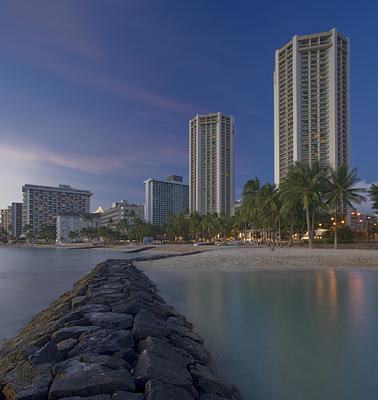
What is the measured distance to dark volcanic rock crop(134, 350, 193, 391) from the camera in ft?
15.2

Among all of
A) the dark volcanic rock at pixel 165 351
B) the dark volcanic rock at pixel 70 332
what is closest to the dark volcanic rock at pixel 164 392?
the dark volcanic rock at pixel 165 351

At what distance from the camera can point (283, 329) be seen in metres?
8.79

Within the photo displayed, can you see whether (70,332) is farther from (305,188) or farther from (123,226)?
(123,226)

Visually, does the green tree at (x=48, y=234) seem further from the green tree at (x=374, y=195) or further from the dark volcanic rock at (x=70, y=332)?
the dark volcanic rock at (x=70, y=332)

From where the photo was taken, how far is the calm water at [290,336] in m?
5.67

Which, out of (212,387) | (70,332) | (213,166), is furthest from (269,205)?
(213,166)

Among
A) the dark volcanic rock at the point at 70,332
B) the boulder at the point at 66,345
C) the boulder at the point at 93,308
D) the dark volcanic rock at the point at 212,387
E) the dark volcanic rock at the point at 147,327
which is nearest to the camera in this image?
the dark volcanic rock at the point at 212,387

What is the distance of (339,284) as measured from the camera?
658 inches

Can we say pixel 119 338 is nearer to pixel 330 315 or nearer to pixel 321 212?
pixel 330 315

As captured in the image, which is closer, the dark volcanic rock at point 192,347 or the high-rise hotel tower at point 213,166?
the dark volcanic rock at point 192,347

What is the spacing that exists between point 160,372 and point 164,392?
612 mm

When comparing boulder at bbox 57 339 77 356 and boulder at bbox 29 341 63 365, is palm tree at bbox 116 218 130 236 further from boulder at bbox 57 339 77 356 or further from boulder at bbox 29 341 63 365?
boulder at bbox 29 341 63 365

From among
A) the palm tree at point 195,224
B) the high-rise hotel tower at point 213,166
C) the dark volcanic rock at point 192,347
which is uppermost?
the high-rise hotel tower at point 213,166

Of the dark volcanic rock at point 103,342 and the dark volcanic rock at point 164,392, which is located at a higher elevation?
the dark volcanic rock at point 164,392
